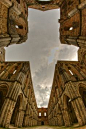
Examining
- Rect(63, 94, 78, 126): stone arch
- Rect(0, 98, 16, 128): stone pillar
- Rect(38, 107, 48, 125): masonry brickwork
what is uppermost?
Rect(0, 98, 16, 128): stone pillar

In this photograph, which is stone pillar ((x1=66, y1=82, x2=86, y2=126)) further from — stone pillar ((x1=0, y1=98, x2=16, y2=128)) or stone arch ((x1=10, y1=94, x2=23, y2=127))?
stone arch ((x1=10, y1=94, x2=23, y2=127))

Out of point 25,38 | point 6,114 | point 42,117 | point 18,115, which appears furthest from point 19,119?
point 42,117

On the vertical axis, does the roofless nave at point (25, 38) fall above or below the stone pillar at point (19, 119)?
above

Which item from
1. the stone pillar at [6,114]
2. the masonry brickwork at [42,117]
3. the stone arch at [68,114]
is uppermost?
the stone pillar at [6,114]

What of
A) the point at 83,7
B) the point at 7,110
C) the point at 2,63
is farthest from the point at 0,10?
the point at 2,63

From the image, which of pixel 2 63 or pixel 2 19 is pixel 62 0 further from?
pixel 2 63

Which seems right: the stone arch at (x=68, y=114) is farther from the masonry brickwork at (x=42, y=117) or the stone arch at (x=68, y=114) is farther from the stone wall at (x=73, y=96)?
the masonry brickwork at (x=42, y=117)

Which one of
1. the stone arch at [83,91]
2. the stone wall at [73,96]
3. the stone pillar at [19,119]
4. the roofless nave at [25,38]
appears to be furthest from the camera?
the stone arch at [83,91]

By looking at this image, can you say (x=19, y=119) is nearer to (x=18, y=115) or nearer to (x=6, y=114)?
(x=18, y=115)

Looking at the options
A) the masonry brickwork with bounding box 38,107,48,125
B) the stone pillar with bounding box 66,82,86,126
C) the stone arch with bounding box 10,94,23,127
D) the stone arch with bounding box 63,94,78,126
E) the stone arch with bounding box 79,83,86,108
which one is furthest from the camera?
the masonry brickwork with bounding box 38,107,48,125

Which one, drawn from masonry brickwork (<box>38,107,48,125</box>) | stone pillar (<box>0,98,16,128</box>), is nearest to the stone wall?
stone pillar (<box>0,98,16,128</box>)

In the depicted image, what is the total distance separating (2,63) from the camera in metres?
18.2

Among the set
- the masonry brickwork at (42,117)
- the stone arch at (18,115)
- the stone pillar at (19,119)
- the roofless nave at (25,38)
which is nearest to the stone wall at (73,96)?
the roofless nave at (25,38)

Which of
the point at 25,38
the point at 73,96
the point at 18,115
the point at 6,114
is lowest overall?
the point at 18,115
